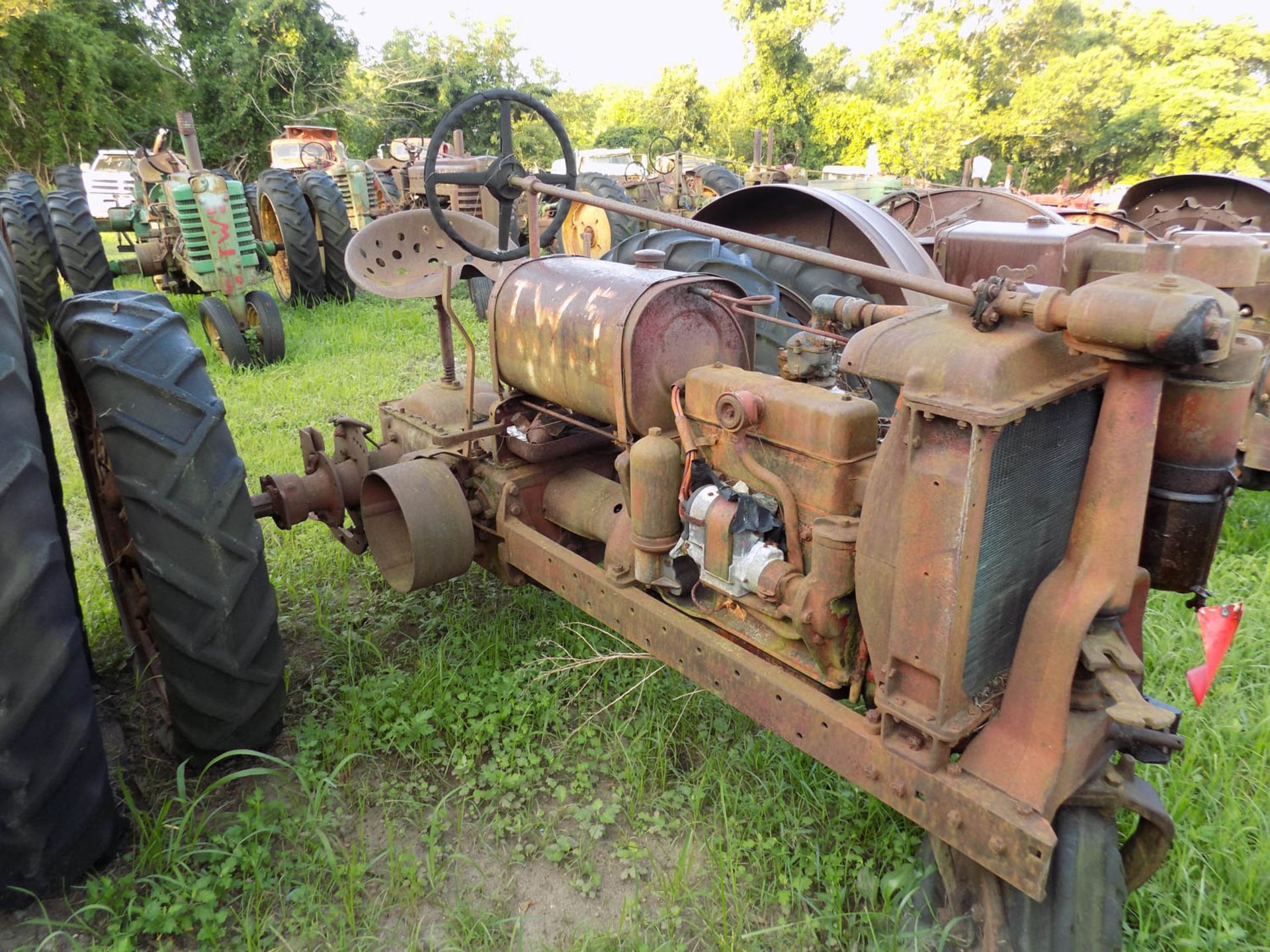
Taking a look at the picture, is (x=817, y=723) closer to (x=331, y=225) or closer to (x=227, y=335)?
(x=227, y=335)

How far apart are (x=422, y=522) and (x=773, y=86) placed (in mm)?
30180

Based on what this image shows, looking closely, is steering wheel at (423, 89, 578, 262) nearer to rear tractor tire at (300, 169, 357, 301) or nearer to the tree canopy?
rear tractor tire at (300, 169, 357, 301)

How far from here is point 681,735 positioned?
2.58 meters

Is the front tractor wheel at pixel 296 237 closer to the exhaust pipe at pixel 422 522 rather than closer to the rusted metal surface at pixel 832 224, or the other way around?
the rusted metal surface at pixel 832 224

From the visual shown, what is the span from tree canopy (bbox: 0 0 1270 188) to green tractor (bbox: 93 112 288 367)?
13.1 metres

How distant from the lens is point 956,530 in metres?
1.47

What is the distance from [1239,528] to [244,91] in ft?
86.8

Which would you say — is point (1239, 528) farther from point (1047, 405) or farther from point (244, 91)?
point (244, 91)

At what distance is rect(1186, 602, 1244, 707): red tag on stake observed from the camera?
1.64 m

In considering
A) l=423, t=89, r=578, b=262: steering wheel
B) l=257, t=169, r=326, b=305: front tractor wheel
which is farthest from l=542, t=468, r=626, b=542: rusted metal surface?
l=257, t=169, r=326, b=305: front tractor wheel

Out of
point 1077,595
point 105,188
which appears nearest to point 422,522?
point 1077,595

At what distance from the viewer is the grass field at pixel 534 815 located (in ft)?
6.34

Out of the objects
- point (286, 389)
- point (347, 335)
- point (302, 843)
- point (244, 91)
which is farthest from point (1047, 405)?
point (244, 91)

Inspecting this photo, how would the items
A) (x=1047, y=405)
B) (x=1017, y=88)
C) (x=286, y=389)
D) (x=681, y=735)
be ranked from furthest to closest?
(x=1017, y=88)
(x=286, y=389)
(x=681, y=735)
(x=1047, y=405)
